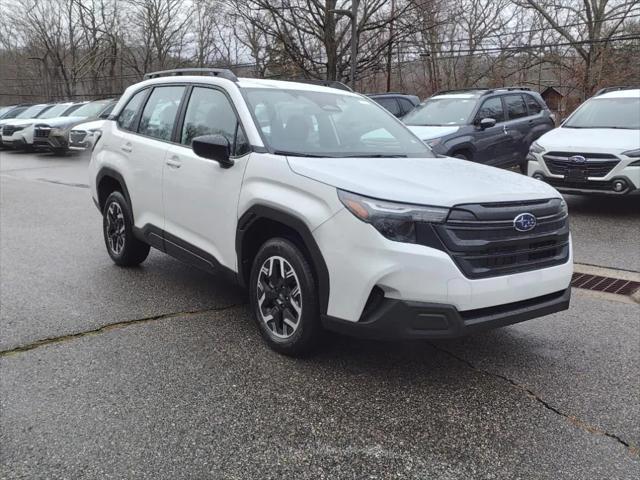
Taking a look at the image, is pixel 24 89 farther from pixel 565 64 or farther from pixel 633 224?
pixel 633 224

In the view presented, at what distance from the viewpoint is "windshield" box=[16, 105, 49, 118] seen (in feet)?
75.2

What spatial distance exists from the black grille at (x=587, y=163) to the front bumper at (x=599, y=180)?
0.18 ft

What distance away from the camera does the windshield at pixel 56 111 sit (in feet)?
69.7

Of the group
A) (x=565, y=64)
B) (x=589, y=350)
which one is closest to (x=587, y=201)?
(x=589, y=350)

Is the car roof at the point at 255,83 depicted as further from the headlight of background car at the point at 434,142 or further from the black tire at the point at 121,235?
the headlight of background car at the point at 434,142

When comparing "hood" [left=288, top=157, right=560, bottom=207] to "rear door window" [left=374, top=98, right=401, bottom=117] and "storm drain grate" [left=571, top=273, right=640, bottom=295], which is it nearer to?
"storm drain grate" [left=571, top=273, right=640, bottom=295]

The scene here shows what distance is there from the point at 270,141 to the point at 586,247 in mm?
4626

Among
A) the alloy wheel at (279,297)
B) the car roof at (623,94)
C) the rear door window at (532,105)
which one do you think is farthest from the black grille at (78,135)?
the alloy wheel at (279,297)

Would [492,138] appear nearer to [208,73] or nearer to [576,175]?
[576,175]

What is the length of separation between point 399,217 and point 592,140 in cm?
652

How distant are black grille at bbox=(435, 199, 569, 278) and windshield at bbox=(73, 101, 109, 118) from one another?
61.9ft

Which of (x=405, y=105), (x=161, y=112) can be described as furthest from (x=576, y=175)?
(x=405, y=105)

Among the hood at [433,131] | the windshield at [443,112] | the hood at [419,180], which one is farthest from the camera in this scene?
the windshield at [443,112]

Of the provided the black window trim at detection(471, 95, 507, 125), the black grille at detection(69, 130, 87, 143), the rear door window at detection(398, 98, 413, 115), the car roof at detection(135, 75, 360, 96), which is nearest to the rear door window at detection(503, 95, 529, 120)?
the black window trim at detection(471, 95, 507, 125)
